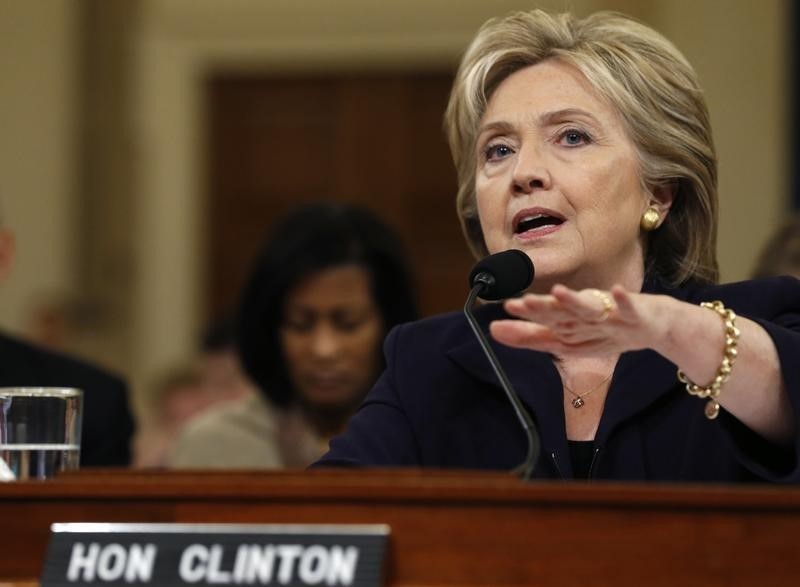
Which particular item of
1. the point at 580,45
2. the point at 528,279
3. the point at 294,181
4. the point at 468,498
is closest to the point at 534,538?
the point at 468,498

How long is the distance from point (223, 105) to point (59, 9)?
1360mm

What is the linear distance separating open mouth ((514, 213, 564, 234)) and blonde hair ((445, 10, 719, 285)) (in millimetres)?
201

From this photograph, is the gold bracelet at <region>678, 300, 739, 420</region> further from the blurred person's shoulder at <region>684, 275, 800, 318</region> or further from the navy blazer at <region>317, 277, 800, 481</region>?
the blurred person's shoulder at <region>684, 275, 800, 318</region>

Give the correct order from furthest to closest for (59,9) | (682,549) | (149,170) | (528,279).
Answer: (149,170)
(59,9)
(528,279)
(682,549)

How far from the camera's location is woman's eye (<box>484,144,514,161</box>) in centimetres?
270

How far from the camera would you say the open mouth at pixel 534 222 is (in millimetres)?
2584

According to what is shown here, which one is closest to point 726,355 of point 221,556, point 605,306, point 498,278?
point 605,306

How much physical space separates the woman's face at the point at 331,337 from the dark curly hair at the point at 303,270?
0.12ft

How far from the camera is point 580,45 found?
2.71 m

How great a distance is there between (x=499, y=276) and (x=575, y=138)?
447mm

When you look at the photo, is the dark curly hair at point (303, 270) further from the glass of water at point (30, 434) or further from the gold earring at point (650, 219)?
the glass of water at point (30, 434)

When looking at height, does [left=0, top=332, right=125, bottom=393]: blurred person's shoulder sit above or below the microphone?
below

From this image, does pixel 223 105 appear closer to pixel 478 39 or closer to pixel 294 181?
pixel 294 181

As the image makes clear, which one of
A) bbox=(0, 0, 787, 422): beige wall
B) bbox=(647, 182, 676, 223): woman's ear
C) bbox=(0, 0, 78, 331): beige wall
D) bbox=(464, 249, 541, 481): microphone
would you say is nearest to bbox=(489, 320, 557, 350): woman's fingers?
bbox=(464, 249, 541, 481): microphone
